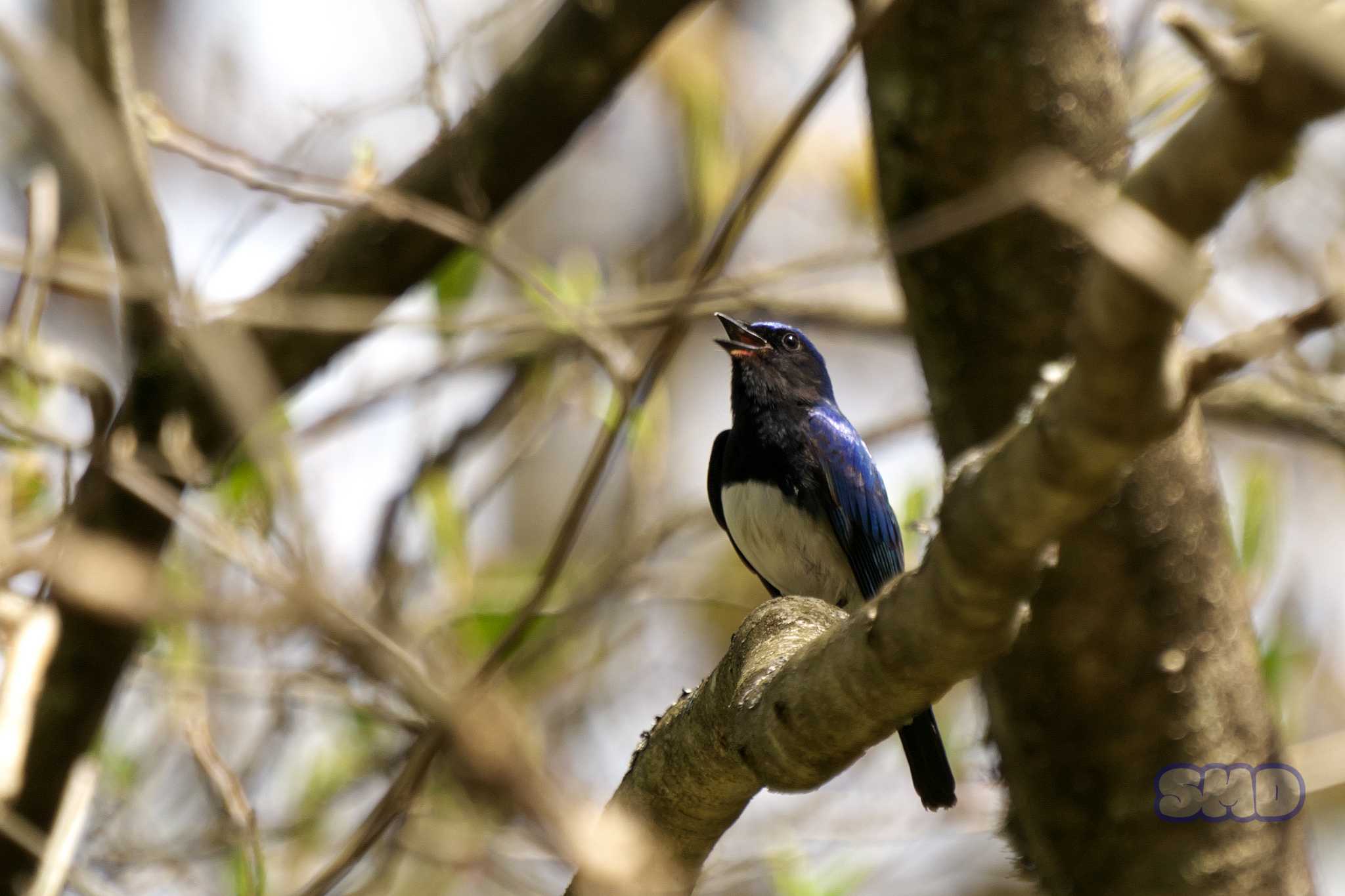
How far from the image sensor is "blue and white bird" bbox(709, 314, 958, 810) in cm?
440

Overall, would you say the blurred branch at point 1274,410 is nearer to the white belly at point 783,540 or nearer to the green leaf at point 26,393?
the white belly at point 783,540

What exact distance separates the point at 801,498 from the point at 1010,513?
3.05 metres

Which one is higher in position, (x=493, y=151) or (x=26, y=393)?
(x=493, y=151)

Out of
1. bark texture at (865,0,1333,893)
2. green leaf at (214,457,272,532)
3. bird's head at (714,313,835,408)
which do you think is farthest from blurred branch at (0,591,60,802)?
bark texture at (865,0,1333,893)

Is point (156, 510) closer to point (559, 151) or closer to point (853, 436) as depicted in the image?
point (559, 151)

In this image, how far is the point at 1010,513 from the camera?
4.42 ft

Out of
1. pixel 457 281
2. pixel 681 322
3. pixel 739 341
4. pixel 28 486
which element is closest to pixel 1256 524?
pixel 739 341

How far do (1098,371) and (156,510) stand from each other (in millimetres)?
3220

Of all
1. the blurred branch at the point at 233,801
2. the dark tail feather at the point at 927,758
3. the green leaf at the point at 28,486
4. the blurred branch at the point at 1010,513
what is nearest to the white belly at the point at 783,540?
the dark tail feather at the point at 927,758

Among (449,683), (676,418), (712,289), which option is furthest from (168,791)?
(676,418)

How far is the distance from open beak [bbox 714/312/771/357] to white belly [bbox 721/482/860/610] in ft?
1.92

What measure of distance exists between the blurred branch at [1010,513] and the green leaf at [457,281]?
265 centimetres

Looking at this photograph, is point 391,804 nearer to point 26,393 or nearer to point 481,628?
point 481,628

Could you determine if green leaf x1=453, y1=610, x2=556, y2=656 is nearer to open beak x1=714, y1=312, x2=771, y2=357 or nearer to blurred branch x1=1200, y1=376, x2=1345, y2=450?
open beak x1=714, y1=312, x2=771, y2=357
